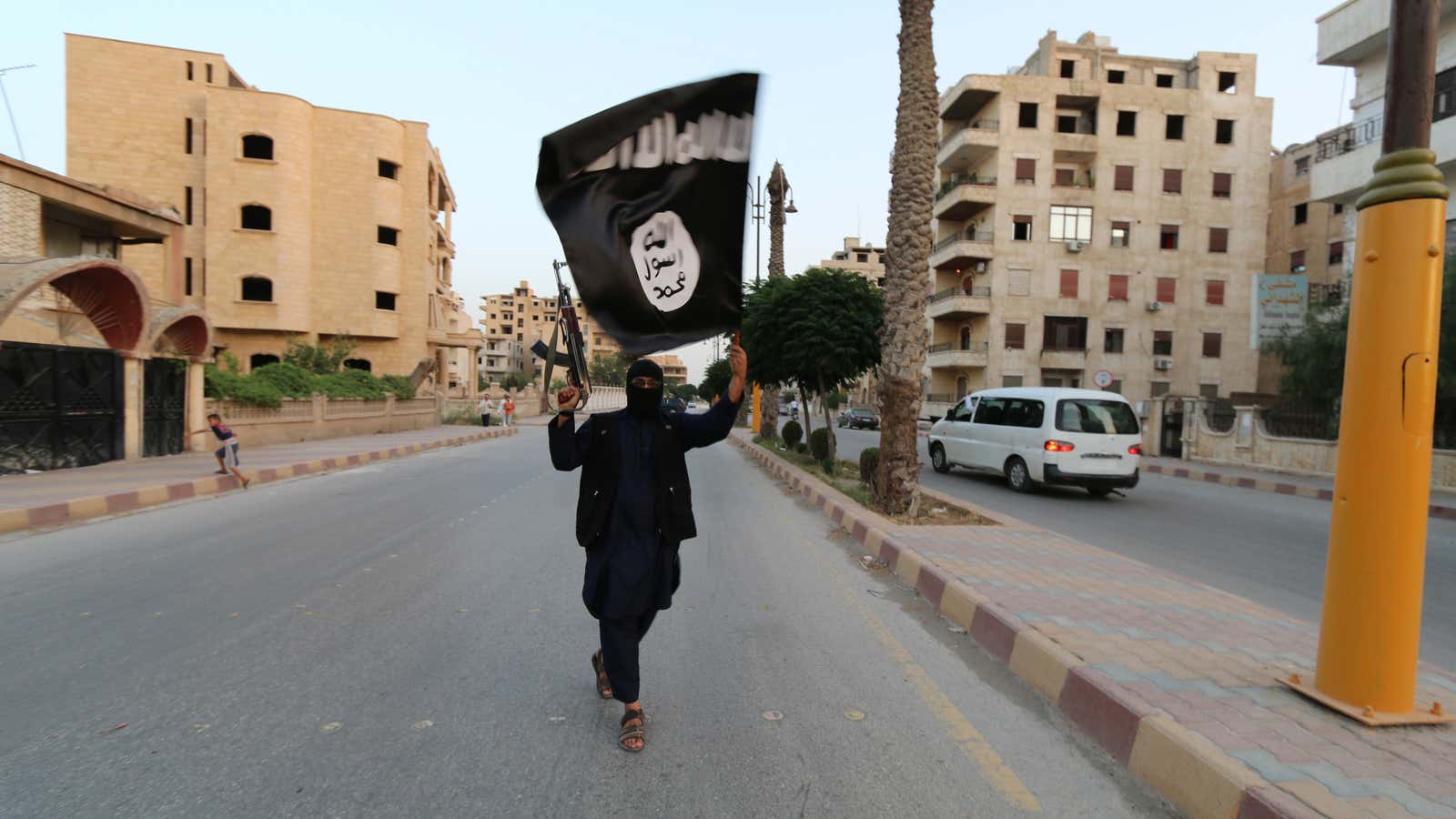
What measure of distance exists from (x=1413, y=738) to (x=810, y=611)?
3269 mm

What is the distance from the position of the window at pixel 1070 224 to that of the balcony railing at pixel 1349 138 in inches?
732

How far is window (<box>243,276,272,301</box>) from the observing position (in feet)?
121

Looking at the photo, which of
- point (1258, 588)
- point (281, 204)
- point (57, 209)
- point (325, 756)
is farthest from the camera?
point (281, 204)

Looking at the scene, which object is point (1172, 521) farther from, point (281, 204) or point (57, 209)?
point (281, 204)

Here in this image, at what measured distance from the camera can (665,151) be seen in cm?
335

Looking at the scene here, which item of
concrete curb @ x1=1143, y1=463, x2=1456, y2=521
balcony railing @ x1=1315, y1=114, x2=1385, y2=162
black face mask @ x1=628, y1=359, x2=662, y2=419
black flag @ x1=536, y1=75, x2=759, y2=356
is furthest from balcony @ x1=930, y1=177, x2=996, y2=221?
black face mask @ x1=628, y1=359, x2=662, y2=419

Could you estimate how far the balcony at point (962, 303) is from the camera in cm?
4288

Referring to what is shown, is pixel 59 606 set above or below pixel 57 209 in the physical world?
below

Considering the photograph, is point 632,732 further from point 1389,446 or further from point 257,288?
point 257,288

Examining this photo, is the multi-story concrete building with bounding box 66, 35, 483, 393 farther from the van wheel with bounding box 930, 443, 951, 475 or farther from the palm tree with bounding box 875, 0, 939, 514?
the palm tree with bounding box 875, 0, 939, 514

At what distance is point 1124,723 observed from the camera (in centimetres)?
332

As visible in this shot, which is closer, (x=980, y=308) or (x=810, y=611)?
(x=810, y=611)

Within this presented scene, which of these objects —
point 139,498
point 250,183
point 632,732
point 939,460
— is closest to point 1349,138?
point 939,460

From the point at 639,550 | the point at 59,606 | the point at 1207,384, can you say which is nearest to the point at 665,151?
the point at 639,550
